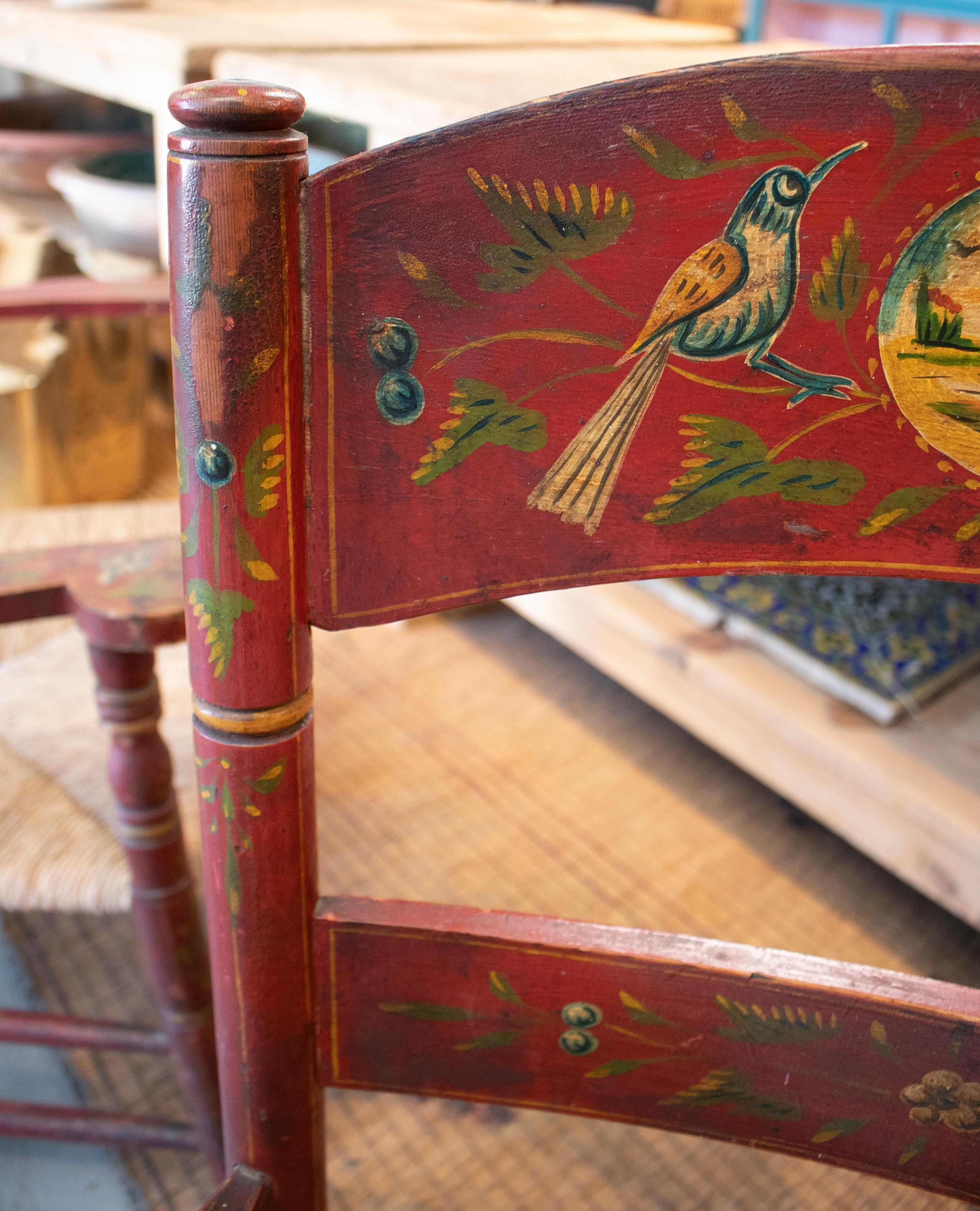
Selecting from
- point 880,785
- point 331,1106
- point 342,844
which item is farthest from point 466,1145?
point 880,785

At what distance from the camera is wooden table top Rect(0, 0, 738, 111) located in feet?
2.96

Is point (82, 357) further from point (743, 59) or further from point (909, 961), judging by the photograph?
point (743, 59)

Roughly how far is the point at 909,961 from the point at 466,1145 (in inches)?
14.5

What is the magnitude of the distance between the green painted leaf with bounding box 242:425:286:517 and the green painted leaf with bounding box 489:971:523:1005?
204 millimetres

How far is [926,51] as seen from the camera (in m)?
0.26

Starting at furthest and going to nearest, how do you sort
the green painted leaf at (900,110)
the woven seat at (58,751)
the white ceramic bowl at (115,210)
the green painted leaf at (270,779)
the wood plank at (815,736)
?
the white ceramic bowl at (115,210) → the wood plank at (815,736) → the woven seat at (58,751) → the green painted leaf at (270,779) → the green painted leaf at (900,110)

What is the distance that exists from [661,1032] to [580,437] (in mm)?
236

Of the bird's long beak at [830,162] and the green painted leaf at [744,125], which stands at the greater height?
the green painted leaf at [744,125]

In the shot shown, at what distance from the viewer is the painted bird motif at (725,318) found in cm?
28

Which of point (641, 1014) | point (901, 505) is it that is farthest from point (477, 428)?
point (641, 1014)

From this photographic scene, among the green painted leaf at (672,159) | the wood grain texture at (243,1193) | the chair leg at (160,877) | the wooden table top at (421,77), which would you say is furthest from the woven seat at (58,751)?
the green painted leaf at (672,159)

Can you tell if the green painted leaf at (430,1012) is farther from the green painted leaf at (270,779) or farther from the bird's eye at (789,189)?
the bird's eye at (789,189)

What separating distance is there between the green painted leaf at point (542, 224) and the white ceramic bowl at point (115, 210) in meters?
0.86

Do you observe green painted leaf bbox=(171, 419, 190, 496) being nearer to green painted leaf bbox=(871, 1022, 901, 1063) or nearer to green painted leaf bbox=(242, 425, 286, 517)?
green painted leaf bbox=(242, 425, 286, 517)
